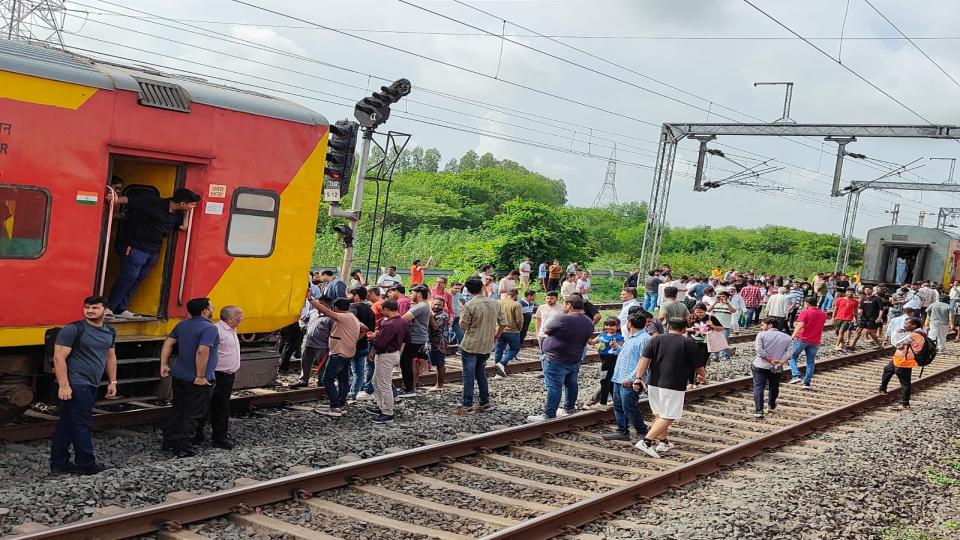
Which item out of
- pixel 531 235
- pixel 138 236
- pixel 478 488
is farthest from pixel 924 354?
pixel 531 235

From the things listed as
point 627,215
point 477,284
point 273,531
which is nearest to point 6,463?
point 273,531

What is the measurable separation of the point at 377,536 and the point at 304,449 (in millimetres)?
2435

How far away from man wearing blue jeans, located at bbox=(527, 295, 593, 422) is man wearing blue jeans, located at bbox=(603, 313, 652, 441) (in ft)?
2.28

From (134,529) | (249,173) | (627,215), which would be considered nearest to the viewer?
(134,529)

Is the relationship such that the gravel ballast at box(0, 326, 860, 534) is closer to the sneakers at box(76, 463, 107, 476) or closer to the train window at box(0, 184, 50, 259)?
the sneakers at box(76, 463, 107, 476)

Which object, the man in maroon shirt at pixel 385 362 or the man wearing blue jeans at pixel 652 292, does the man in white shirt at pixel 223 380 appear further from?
the man wearing blue jeans at pixel 652 292

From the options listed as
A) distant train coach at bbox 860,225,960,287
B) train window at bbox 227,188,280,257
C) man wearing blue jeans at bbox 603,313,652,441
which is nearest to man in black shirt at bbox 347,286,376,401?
train window at bbox 227,188,280,257

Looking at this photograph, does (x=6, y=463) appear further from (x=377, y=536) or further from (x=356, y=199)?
(x=356, y=199)

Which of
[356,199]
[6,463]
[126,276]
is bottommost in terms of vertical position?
[6,463]

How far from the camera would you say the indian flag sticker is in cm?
918

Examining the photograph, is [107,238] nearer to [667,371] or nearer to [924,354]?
[667,371]

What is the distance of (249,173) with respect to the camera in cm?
1078

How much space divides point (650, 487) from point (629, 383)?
7.43 ft

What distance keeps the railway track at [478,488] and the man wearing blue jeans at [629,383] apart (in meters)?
0.37
